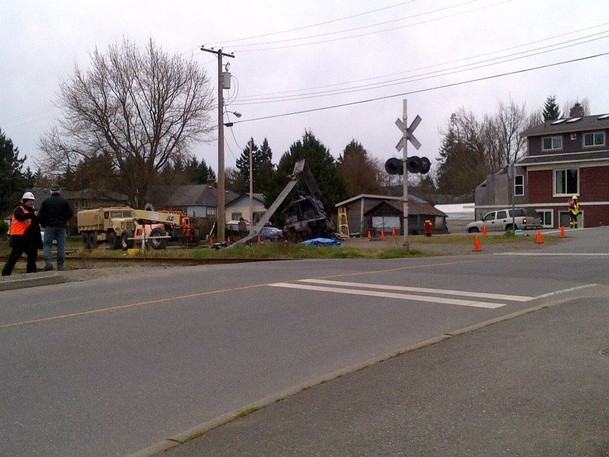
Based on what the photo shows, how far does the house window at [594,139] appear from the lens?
45.6 meters

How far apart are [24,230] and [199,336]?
25.4 feet

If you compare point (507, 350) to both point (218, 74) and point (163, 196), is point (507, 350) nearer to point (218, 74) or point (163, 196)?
point (218, 74)

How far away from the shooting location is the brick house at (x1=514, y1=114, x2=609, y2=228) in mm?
44562

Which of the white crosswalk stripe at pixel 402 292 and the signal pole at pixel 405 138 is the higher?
the signal pole at pixel 405 138

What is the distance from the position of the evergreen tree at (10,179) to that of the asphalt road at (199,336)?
57.7 metres

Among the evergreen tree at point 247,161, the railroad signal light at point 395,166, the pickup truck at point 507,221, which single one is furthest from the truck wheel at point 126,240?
→ the evergreen tree at point 247,161

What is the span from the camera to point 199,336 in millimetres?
8023

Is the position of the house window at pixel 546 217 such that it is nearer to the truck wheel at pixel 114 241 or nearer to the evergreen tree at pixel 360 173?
the evergreen tree at pixel 360 173

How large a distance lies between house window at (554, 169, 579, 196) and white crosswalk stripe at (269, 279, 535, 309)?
3783cm

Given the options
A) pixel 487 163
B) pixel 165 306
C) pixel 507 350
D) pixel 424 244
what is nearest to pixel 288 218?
pixel 424 244

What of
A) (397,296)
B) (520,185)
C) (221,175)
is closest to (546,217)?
(520,185)

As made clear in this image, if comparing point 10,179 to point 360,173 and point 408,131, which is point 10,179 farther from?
point 408,131

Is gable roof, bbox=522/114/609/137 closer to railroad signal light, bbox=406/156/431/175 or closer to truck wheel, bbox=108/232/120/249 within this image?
railroad signal light, bbox=406/156/431/175

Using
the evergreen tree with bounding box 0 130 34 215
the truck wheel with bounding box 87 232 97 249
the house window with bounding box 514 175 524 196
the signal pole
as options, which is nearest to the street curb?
the signal pole
